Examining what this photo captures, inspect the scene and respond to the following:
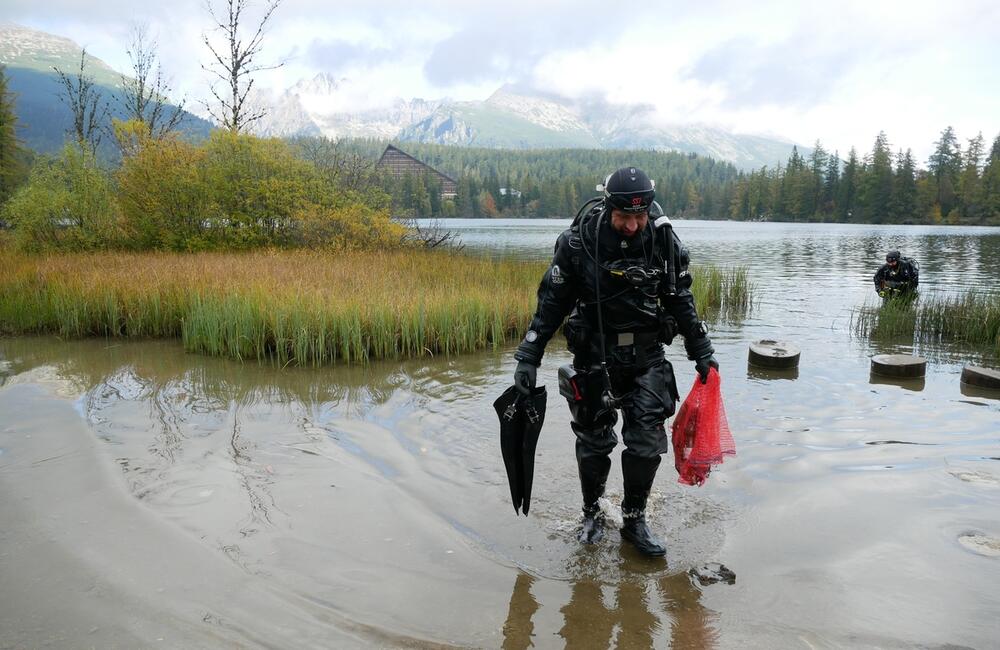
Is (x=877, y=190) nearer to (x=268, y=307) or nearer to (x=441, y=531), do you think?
(x=268, y=307)

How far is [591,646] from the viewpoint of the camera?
113 inches

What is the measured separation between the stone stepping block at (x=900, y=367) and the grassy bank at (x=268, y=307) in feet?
16.3

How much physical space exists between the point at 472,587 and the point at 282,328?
19.1 feet

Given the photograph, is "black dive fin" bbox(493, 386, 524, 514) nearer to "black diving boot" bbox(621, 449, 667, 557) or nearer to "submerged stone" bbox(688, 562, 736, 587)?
"black diving boot" bbox(621, 449, 667, 557)

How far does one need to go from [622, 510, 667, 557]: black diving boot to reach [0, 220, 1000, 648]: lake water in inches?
3.0

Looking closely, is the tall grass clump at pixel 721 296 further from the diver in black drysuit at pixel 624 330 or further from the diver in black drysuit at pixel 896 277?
the diver in black drysuit at pixel 624 330

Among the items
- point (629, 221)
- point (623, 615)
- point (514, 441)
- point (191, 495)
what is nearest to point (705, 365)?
point (629, 221)

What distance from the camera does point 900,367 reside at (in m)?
8.11

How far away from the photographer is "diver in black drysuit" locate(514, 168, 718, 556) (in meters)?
3.76

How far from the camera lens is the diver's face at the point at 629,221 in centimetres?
369

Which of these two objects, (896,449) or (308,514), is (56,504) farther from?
(896,449)

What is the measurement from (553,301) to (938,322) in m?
10.2

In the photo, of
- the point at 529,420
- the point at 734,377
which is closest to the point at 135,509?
the point at 529,420

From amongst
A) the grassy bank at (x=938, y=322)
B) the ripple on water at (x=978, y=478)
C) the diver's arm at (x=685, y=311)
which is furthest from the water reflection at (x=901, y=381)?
the diver's arm at (x=685, y=311)
